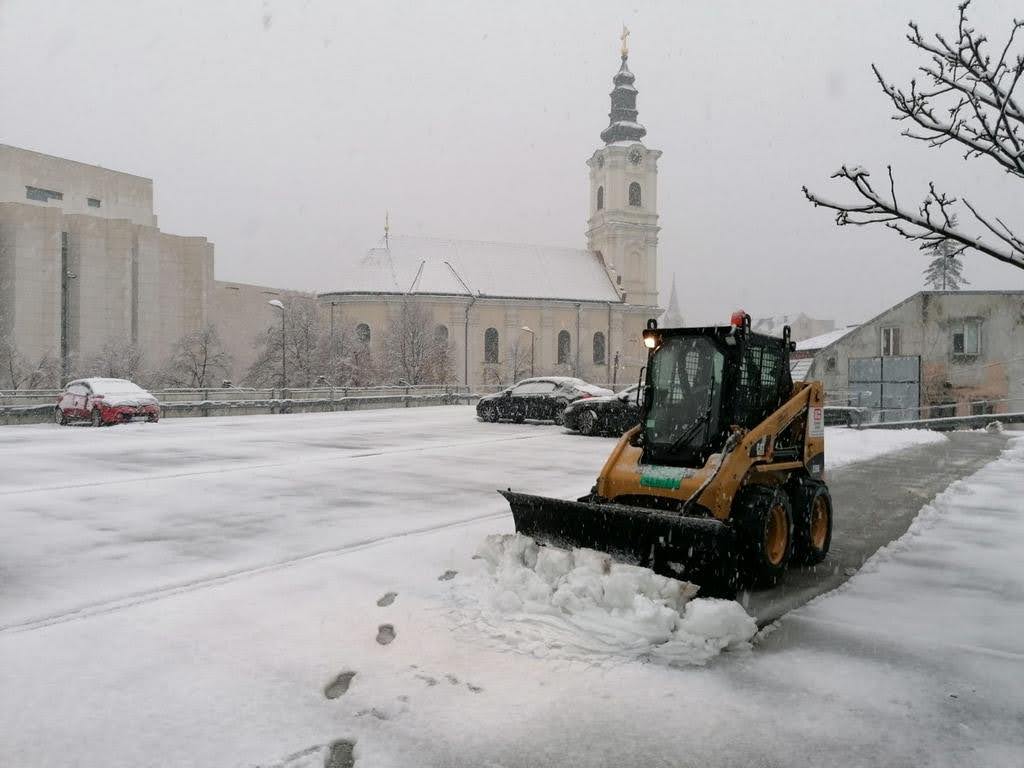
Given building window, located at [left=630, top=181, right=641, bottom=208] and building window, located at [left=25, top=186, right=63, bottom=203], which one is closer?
building window, located at [left=25, top=186, right=63, bottom=203]

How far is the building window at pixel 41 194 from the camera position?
71.1 m

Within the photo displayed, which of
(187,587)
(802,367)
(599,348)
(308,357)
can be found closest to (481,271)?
(599,348)

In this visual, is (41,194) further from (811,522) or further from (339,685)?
(339,685)

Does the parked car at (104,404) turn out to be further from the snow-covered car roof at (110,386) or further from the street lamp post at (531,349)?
the street lamp post at (531,349)

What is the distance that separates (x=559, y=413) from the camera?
25.3 metres

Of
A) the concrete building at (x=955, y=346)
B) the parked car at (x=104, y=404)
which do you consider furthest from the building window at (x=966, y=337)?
the parked car at (x=104, y=404)

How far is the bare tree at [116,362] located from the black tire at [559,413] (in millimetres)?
49937

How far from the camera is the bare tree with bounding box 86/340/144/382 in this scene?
64.7 metres

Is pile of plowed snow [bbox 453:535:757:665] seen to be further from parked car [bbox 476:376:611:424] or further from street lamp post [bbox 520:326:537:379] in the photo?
street lamp post [bbox 520:326:537:379]

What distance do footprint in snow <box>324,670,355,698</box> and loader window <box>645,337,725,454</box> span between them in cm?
338

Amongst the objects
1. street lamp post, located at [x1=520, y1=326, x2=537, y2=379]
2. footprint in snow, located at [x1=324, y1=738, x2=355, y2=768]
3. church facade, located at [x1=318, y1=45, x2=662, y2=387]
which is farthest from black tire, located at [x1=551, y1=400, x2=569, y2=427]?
church facade, located at [x1=318, y1=45, x2=662, y2=387]

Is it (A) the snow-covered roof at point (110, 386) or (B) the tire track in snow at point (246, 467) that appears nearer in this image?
(B) the tire track in snow at point (246, 467)

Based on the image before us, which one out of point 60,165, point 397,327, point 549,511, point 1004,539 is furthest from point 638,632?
point 60,165

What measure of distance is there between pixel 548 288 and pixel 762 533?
244 feet
